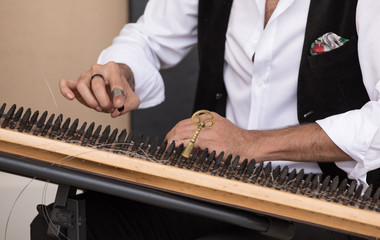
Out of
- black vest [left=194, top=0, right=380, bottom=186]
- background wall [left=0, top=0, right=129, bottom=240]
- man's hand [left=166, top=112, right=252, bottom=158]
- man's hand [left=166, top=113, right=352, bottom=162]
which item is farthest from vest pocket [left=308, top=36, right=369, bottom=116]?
background wall [left=0, top=0, right=129, bottom=240]

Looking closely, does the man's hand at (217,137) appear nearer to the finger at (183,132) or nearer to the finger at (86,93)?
the finger at (183,132)

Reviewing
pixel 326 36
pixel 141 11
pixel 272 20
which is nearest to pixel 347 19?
pixel 326 36

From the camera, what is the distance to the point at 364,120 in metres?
1.15

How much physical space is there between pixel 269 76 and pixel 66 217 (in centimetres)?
72

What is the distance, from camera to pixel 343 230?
91 cm

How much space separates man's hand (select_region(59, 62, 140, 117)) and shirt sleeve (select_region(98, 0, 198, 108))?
0.71 ft

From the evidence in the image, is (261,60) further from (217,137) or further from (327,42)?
(217,137)

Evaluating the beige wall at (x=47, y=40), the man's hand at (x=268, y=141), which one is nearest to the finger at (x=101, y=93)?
the man's hand at (x=268, y=141)

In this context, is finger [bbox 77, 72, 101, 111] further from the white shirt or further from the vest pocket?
the vest pocket

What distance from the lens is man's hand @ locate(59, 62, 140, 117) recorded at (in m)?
1.29

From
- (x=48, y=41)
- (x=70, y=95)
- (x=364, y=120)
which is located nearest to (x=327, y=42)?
(x=364, y=120)

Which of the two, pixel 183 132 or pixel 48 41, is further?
pixel 48 41

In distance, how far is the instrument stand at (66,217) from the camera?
103 cm

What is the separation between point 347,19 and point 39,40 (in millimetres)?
1761
